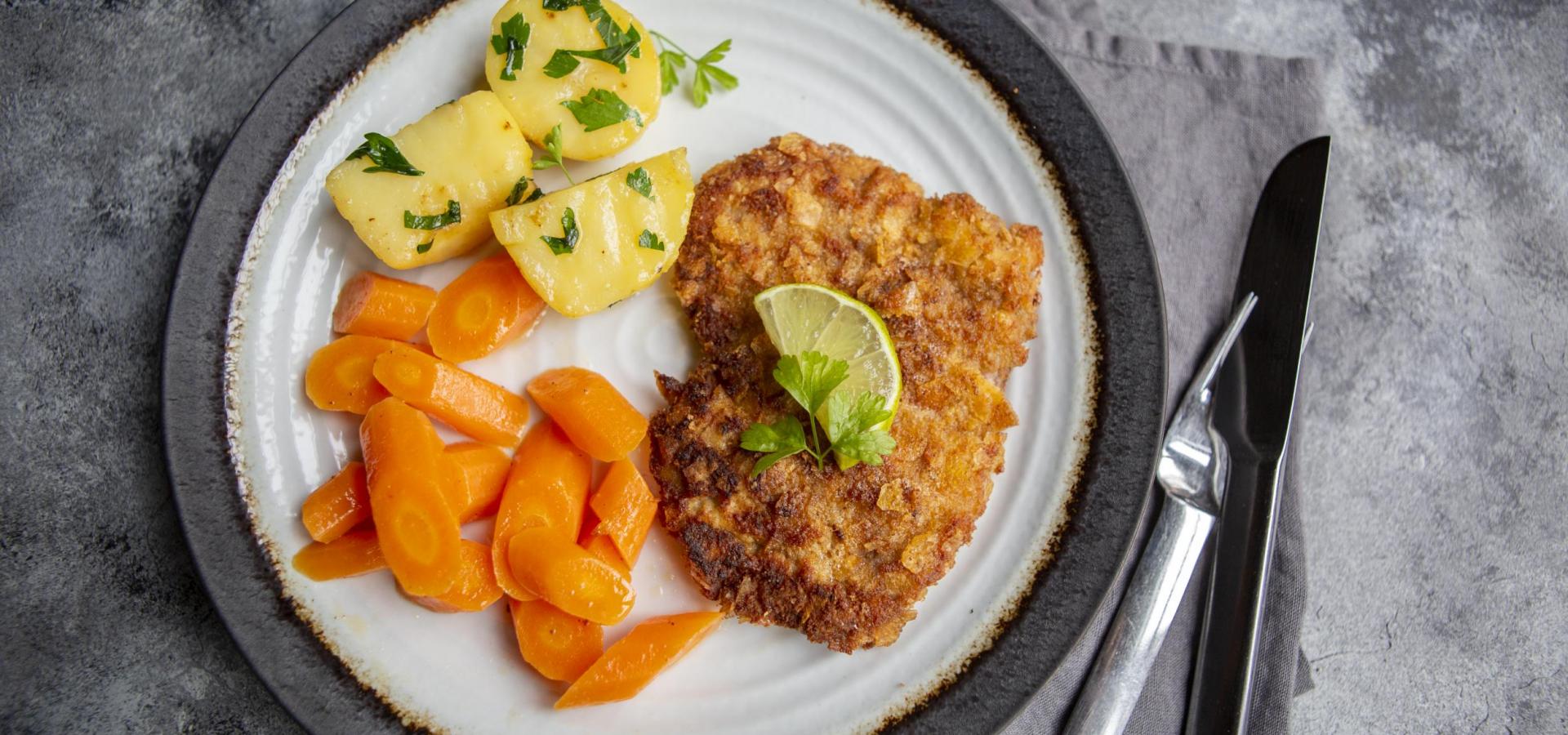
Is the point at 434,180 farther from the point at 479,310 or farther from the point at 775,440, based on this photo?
the point at 775,440

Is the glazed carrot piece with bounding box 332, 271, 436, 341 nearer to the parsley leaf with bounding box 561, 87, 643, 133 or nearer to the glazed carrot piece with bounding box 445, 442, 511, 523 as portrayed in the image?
the glazed carrot piece with bounding box 445, 442, 511, 523

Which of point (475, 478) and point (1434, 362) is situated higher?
point (1434, 362)

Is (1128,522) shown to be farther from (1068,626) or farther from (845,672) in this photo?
(845,672)

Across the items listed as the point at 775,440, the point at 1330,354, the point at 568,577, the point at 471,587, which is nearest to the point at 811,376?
the point at 775,440

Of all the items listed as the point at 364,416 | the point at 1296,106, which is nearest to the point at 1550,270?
the point at 1296,106

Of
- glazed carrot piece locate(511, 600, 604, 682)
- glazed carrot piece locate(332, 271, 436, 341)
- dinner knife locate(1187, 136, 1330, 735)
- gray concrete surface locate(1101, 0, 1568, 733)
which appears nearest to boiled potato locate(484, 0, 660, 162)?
glazed carrot piece locate(332, 271, 436, 341)

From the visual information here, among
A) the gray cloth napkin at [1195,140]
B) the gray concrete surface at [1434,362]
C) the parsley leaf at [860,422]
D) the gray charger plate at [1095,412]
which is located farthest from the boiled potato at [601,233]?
the gray concrete surface at [1434,362]
